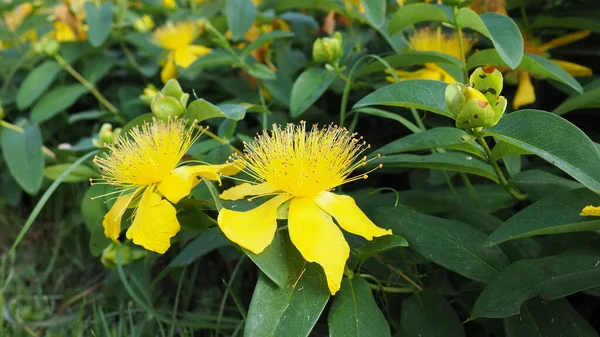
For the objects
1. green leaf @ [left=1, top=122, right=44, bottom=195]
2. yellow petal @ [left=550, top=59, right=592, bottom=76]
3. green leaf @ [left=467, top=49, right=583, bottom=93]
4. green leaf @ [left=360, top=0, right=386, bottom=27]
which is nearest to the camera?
green leaf @ [left=467, top=49, right=583, bottom=93]

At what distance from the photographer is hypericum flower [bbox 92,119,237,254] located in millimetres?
621

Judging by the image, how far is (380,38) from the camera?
1.24m

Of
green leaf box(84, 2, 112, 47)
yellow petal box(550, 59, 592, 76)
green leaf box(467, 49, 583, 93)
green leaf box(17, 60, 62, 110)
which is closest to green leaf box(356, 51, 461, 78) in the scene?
green leaf box(467, 49, 583, 93)

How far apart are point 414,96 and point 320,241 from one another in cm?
20

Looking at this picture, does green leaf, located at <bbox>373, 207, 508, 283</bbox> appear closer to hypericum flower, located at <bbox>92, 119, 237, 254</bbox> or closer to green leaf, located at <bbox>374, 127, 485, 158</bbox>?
green leaf, located at <bbox>374, 127, 485, 158</bbox>

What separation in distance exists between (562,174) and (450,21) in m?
0.32

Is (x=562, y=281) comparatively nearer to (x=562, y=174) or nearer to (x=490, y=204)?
(x=490, y=204)

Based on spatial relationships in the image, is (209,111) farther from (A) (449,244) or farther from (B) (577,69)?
(B) (577,69)

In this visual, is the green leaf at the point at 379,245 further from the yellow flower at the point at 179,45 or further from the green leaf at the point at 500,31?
the yellow flower at the point at 179,45

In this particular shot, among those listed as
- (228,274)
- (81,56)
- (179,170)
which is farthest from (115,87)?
(179,170)

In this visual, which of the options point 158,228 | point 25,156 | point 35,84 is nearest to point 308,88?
point 158,228

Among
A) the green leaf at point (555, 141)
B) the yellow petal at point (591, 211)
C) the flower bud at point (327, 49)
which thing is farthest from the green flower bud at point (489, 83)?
the flower bud at point (327, 49)

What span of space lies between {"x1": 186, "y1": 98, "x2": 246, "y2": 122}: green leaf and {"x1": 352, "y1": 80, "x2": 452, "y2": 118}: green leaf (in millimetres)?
161

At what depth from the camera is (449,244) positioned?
67 centimetres
